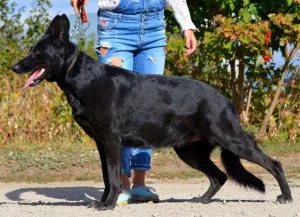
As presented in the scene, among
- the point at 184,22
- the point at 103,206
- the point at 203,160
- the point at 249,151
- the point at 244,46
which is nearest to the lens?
the point at 103,206

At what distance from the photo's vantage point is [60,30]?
6.68 m

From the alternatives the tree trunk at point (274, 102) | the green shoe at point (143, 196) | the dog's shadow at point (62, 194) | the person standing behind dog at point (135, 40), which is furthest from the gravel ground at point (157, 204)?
the tree trunk at point (274, 102)

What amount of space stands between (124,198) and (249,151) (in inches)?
46.1

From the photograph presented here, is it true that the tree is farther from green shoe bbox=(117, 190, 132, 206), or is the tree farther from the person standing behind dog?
green shoe bbox=(117, 190, 132, 206)

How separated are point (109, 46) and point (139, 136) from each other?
932 mm

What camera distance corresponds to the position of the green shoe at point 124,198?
7168 millimetres

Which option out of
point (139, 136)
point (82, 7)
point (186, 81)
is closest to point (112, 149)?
point (139, 136)

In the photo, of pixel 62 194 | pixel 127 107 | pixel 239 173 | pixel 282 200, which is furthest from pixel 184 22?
pixel 62 194

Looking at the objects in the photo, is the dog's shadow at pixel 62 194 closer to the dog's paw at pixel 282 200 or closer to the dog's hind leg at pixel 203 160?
the dog's hind leg at pixel 203 160

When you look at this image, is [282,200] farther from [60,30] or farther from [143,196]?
[60,30]

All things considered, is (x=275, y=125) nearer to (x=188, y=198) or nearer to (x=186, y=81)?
(x=188, y=198)

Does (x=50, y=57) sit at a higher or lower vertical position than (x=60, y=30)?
lower

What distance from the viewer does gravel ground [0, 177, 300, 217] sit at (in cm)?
654

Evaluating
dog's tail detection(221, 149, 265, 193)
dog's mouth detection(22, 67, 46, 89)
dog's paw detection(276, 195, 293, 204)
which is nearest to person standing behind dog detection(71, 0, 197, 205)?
dog's tail detection(221, 149, 265, 193)
